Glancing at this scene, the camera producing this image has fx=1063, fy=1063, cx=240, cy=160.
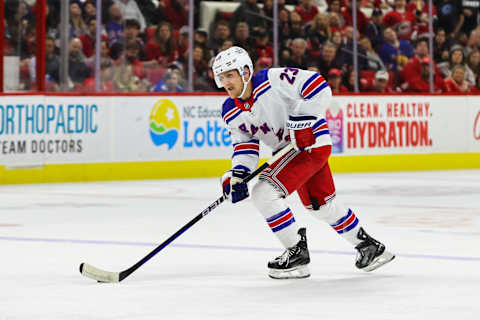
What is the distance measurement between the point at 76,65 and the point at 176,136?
4.62ft

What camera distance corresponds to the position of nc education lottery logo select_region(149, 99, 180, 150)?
1148 centimetres

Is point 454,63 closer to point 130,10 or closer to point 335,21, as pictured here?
point 335,21

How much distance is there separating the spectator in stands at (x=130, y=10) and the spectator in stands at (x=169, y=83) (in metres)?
0.68

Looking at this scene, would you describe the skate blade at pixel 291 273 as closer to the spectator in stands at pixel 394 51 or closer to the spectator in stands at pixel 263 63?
the spectator in stands at pixel 263 63

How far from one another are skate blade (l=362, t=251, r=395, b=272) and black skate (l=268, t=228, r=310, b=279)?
11.9 inches

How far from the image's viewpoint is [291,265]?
4703 millimetres

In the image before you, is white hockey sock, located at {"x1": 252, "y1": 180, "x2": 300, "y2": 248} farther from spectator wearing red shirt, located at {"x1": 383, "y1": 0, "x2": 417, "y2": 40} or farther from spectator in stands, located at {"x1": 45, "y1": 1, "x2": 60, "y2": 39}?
spectator wearing red shirt, located at {"x1": 383, "y1": 0, "x2": 417, "y2": 40}

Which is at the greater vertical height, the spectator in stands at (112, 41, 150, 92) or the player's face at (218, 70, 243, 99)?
the spectator in stands at (112, 41, 150, 92)

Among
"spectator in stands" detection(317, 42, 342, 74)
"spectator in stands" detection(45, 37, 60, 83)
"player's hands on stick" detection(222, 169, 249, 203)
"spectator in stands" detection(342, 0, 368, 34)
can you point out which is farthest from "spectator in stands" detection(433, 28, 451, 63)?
"player's hands on stick" detection(222, 169, 249, 203)

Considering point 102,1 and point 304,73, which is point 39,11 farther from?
point 304,73

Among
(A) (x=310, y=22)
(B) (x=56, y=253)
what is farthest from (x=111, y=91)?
(B) (x=56, y=253)

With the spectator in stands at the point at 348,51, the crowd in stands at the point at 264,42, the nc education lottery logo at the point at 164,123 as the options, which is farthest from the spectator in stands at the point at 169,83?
the spectator in stands at the point at 348,51

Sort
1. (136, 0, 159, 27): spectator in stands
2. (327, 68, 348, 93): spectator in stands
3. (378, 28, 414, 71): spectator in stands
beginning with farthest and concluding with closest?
(378, 28, 414, 71): spectator in stands < (327, 68, 348, 93): spectator in stands < (136, 0, 159, 27): spectator in stands

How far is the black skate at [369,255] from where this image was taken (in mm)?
4855
